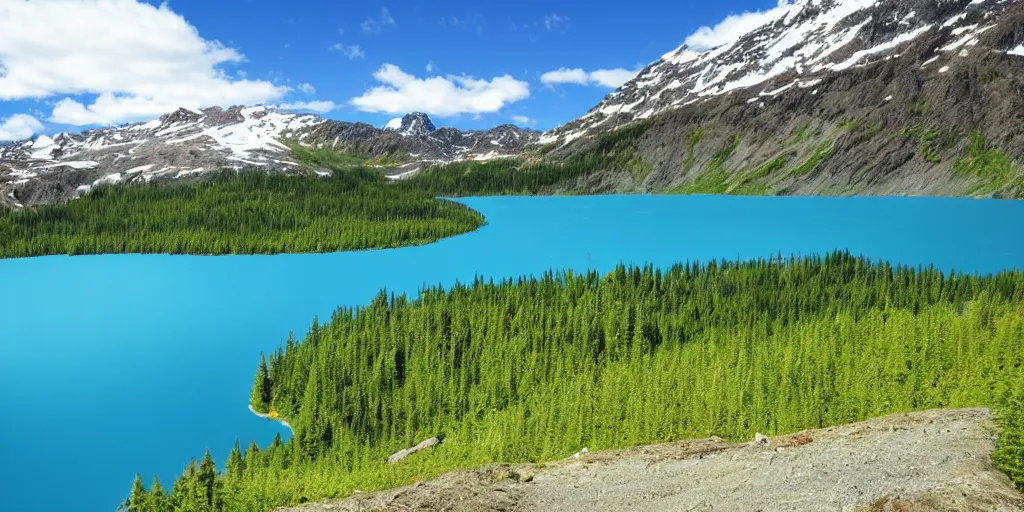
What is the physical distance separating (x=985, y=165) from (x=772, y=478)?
165 meters

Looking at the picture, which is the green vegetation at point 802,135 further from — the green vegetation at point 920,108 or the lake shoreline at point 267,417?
the lake shoreline at point 267,417

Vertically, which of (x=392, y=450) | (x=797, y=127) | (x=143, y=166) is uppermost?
(x=797, y=127)

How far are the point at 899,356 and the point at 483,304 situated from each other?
1193 inches

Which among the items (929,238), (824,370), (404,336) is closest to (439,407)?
(404,336)

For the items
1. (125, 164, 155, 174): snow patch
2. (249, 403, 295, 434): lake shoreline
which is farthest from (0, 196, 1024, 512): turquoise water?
(125, 164, 155, 174): snow patch

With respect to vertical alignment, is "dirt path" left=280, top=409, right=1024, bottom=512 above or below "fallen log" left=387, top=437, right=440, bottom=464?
above

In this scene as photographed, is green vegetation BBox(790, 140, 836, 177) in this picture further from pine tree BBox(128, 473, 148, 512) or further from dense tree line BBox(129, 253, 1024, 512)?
pine tree BBox(128, 473, 148, 512)

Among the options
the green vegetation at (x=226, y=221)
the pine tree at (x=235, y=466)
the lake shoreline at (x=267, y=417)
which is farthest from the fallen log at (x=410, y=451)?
the green vegetation at (x=226, y=221)

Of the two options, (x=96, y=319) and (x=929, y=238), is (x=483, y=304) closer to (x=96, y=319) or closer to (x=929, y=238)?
(x=96, y=319)

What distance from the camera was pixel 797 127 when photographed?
197m

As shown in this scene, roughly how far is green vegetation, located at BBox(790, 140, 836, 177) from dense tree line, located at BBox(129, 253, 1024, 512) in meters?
126

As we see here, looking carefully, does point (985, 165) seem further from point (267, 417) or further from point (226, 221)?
point (267, 417)

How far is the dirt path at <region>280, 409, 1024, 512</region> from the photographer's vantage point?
15898 mm

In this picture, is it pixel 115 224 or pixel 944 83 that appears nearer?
pixel 115 224
